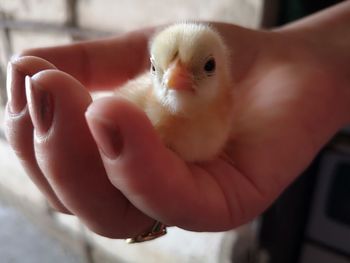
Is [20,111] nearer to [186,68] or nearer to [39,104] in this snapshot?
[39,104]

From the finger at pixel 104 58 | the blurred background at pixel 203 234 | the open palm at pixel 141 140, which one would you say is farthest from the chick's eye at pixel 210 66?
the blurred background at pixel 203 234

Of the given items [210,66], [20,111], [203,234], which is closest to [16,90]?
[20,111]

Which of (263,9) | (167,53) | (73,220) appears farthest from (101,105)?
(73,220)

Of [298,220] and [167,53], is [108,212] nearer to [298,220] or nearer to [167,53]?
[167,53]

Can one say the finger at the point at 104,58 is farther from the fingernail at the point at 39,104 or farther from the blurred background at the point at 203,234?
the blurred background at the point at 203,234

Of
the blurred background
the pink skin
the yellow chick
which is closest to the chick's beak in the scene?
the yellow chick

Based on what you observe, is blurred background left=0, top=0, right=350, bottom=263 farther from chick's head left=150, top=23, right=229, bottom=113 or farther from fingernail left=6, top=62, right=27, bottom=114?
fingernail left=6, top=62, right=27, bottom=114
